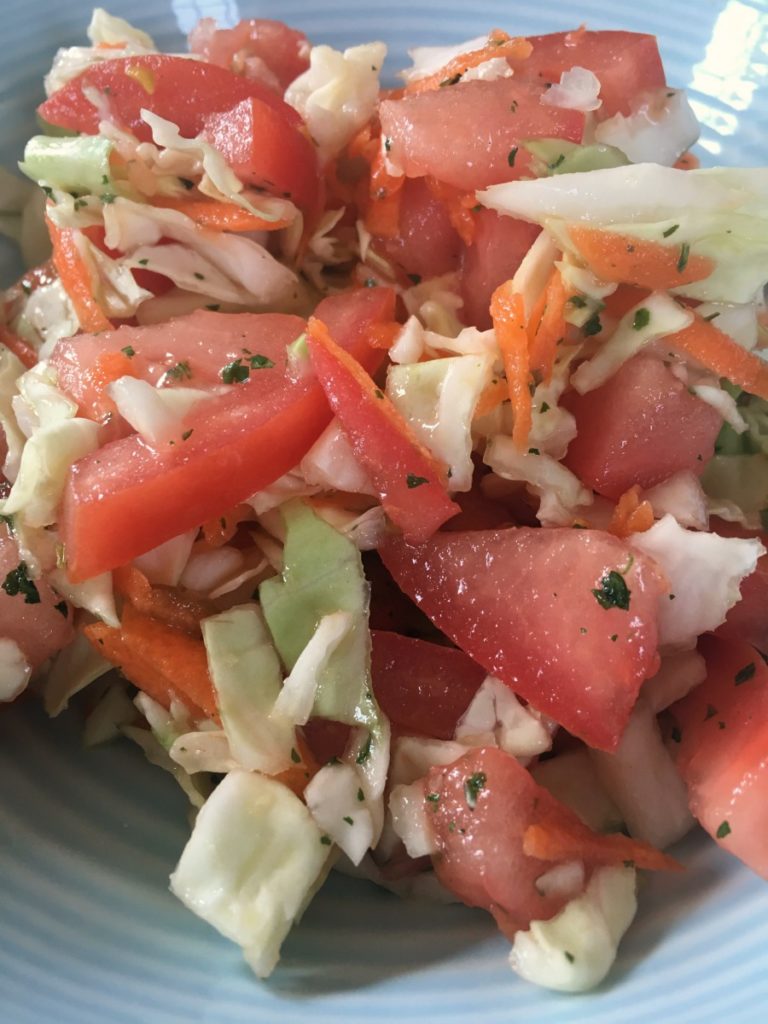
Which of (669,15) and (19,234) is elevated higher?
(669,15)

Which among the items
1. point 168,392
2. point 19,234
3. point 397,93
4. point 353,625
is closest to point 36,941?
point 353,625

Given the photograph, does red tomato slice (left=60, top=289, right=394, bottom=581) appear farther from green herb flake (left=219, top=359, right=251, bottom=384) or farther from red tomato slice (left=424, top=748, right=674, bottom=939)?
red tomato slice (left=424, top=748, right=674, bottom=939)

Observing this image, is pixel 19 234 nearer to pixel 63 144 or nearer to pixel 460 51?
pixel 63 144

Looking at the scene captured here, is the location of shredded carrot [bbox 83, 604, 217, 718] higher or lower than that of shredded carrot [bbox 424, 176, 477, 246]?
lower

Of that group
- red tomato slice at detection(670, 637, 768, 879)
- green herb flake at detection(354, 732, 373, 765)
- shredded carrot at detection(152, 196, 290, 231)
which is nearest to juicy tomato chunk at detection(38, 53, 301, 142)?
shredded carrot at detection(152, 196, 290, 231)

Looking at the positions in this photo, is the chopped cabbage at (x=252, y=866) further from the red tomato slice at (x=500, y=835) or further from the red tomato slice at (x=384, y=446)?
the red tomato slice at (x=384, y=446)

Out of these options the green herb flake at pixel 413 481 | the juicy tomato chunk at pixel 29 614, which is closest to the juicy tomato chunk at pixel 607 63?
the green herb flake at pixel 413 481
